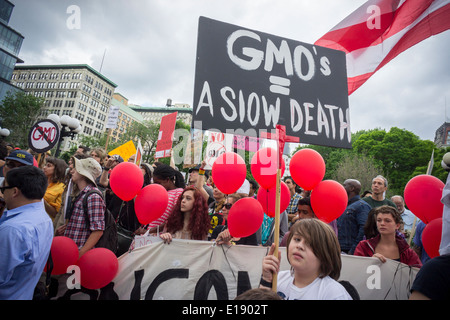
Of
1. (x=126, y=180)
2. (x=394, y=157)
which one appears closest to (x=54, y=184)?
(x=126, y=180)

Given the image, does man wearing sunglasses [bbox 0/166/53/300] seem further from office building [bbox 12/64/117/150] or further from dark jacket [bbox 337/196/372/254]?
office building [bbox 12/64/117/150]

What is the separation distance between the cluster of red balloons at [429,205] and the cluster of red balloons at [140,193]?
269 centimetres

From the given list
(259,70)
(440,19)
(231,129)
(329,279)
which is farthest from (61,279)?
(440,19)

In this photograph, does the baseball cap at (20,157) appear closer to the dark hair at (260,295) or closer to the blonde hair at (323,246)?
the dark hair at (260,295)

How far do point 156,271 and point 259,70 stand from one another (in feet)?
7.60

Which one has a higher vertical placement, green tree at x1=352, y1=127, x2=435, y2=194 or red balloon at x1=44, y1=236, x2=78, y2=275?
green tree at x1=352, y1=127, x2=435, y2=194

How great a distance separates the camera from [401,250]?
2.82 meters

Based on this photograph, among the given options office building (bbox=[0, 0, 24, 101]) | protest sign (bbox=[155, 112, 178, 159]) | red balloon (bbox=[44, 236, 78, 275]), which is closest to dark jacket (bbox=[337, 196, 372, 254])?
red balloon (bbox=[44, 236, 78, 275])

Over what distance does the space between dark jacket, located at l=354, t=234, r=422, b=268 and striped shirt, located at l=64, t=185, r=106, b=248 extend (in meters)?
2.90

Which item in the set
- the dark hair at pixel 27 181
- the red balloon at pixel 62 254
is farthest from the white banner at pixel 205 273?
the dark hair at pixel 27 181

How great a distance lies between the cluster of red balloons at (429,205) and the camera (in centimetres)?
248

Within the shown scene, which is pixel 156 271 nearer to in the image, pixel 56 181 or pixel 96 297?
pixel 96 297

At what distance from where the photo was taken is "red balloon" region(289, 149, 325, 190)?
255 centimetres

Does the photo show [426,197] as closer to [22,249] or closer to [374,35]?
[374,35]
